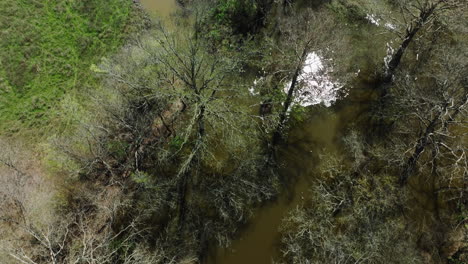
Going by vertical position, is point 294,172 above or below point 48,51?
below

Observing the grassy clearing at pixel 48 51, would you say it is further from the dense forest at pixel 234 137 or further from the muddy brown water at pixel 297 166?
the muddy brown water at pixel 297 166

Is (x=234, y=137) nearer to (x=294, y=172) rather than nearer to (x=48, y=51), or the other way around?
(x=294, y=172)

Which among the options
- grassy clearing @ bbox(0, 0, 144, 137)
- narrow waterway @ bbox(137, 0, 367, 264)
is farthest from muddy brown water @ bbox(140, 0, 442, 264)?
grassy clearing @ bbox(0, 0, 144, 137)

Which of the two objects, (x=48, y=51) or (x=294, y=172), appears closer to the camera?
(x=294, y=172)

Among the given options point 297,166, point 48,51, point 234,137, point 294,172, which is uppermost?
point 48,51

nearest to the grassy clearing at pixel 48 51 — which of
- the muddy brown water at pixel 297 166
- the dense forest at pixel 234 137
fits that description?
the dense forest at pixel 234 137

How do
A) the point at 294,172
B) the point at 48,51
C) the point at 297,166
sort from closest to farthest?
the point at 294,172
the point at 297,166
the point at 48,51

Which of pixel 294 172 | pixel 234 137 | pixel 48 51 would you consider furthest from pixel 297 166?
pixel 48 51

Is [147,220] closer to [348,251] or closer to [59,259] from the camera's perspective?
[59,259]
